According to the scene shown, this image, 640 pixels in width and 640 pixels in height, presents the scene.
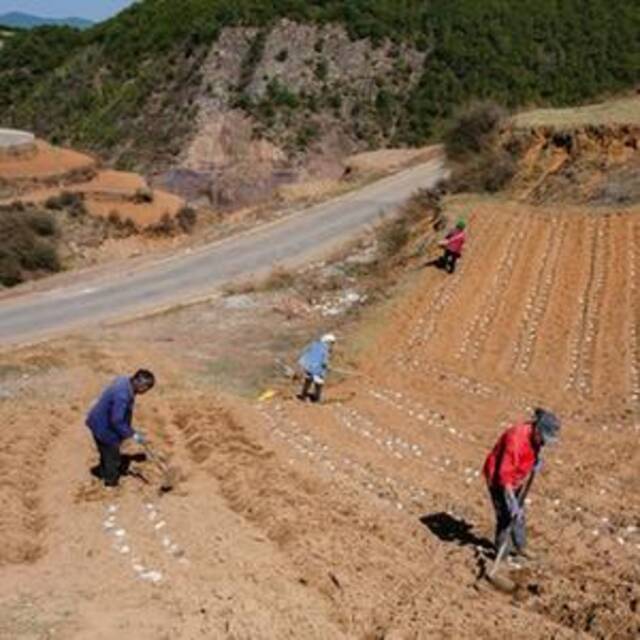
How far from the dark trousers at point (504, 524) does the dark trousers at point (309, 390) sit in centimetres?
673

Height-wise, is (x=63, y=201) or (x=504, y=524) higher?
(x=504, y=524)

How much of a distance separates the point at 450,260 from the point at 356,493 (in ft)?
39.3

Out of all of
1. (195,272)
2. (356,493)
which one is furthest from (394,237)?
(356,493)

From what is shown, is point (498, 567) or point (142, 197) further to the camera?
point (142, 197)

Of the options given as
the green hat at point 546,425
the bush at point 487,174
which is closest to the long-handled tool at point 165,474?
the green hat at point 546,425

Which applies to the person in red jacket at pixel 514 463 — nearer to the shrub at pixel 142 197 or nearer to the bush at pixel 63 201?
the bush at pixel 63 201

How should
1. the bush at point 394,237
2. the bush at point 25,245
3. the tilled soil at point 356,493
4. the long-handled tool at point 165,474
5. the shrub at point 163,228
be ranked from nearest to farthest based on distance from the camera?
the tilled soil at point 356,493
the long-handled tool at point 165,474
the bush at point 394,237
the bush at point 25,245
the shrub at point 163,228

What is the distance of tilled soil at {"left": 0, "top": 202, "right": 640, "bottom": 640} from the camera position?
9688mm

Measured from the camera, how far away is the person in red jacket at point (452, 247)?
23859mm

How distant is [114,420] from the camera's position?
500 inches

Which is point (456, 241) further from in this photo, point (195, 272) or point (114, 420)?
point (114, 420)

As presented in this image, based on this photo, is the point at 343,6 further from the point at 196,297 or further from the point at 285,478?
the point at 285,478

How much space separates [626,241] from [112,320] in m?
11.1

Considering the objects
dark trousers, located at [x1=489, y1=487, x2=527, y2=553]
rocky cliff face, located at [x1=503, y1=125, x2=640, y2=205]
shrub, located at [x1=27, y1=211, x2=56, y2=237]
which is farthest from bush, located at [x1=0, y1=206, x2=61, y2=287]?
dark trousers, located at [x1=489, y1=487, x2=527, y2=553]
